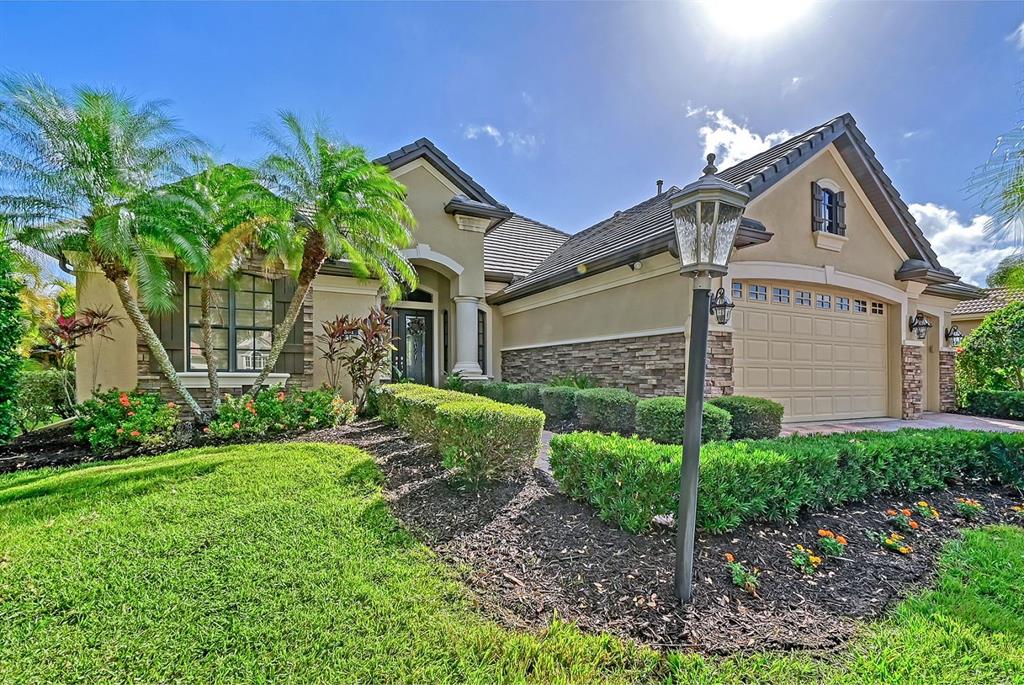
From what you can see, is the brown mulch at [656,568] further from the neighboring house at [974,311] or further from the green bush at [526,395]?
the neighboring house at [974,311]

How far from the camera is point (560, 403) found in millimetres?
9242

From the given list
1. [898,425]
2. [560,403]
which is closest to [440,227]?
[560,403]

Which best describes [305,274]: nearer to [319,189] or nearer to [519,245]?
[319,189]

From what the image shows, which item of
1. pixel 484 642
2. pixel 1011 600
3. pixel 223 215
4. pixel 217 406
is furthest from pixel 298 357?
pixel 1011 600

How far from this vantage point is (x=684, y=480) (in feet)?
10.0

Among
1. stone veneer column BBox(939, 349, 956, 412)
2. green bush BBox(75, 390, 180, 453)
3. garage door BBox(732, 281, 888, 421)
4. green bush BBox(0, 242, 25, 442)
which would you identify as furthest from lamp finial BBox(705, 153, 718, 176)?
stone veneer column BBox(939, 349, 956, 412)

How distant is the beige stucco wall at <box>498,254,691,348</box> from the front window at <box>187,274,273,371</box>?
719 cm

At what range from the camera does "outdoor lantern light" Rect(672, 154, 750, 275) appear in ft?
9.98

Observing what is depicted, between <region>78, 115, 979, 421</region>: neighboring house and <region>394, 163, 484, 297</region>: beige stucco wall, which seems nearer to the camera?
<region>78, 115, 979, 421</region>: neighboring house

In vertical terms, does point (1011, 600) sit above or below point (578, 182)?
below

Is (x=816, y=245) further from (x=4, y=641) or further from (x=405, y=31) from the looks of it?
(x=4, y=641)

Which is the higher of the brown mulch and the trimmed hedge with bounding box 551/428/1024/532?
the trimmed hedge with bounding box 551/428/1024/532

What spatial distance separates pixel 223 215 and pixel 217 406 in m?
3.52

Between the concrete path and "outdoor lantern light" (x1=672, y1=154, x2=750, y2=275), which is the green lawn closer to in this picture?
"outdoor lantern light" (x1=672, y1=154, x2=750, y2=275)
